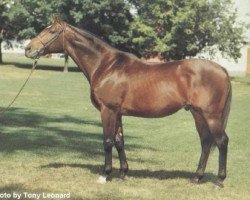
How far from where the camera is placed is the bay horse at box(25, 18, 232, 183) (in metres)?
9.26

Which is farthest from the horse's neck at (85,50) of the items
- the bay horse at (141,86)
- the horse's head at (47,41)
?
the horse's head at (47,41)

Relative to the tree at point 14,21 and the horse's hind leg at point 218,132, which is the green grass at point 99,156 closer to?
the horse's hind leg at point 218,132

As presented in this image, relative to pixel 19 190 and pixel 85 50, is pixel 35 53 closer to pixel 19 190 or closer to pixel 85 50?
pixel 85 50

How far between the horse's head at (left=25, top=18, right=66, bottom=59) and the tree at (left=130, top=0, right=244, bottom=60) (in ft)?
136

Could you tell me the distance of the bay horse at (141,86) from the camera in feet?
30.4

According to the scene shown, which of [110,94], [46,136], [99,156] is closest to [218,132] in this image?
[110,94]

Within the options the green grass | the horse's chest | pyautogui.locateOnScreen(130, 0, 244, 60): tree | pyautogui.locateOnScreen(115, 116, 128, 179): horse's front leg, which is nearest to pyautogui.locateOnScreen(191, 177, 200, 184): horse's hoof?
the green grass

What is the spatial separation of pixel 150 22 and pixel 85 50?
1765 inches

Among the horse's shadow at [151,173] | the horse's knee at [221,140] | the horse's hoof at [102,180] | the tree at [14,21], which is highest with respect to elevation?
the horse's knee at [221,140]

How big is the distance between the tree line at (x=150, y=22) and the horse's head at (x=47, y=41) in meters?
41.4

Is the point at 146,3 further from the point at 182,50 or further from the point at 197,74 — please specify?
the point at 197,74

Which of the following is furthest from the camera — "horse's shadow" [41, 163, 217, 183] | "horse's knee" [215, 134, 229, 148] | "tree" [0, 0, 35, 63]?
"tree" [0, 0, 35, 63]

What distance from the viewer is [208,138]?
392 inches

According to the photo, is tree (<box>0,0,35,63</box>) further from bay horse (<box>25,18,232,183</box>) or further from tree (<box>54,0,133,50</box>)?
bay horse (<box>25,18,232,183</box>)
